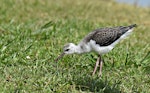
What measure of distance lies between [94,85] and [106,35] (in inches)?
48.2

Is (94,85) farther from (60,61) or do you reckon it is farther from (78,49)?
(60,61)

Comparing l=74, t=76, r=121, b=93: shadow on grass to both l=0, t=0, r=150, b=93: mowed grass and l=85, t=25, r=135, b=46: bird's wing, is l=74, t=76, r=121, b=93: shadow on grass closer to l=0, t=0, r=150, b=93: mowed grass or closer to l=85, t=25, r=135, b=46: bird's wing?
l=0, t=0, r=150, b=93: mowed grass

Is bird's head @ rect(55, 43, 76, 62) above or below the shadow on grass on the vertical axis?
above

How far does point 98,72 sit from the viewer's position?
26.2 feet

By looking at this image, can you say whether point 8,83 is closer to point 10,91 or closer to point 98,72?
point 10,91

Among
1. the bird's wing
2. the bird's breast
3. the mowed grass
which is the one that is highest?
the bird's wing

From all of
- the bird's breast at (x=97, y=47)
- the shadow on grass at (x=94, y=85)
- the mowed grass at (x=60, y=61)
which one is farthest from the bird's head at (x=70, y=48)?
the shadow on grass at (x=94, y=85)

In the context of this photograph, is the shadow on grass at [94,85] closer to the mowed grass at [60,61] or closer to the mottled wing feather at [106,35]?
the mowed grass at [60,61]

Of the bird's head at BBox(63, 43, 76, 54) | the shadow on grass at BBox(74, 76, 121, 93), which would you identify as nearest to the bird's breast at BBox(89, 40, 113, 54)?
the bird's head at BBox(63, 43, 76, 54)

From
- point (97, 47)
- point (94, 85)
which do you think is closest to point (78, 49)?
point (97, 47)

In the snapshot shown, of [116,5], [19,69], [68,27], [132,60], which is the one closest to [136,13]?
[116,5]

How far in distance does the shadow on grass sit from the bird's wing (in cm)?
74

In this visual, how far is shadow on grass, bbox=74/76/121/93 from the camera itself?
268 inches

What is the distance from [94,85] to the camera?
7020mm
